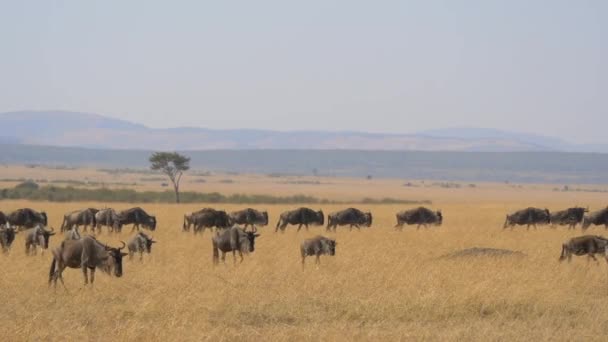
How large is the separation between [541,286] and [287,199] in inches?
2125

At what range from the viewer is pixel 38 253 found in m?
22.7

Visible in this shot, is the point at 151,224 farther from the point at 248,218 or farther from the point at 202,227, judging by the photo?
the point at 248,218

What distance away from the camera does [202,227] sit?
3003 centimetres

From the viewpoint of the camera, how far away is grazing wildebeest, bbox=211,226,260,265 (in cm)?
2033

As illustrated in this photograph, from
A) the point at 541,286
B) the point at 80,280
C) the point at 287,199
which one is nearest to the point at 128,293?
the point at 80,280

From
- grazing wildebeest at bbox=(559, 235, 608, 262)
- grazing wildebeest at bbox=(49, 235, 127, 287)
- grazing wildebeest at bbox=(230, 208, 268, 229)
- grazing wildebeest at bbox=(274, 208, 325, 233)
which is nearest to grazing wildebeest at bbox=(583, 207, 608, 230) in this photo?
grazing wildebeest at bbox=(274, 208, 325, 233)

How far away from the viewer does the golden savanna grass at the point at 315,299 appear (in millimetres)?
12609

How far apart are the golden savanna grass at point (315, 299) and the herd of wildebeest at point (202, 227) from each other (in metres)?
0.42

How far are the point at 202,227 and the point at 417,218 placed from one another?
927cm

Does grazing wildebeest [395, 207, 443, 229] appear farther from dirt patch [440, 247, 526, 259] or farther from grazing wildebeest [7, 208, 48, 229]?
grazing wildebeest [7, 208, 48, 229]

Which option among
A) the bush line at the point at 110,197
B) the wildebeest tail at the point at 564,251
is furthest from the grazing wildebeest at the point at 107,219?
the bush line at the point at 110,197

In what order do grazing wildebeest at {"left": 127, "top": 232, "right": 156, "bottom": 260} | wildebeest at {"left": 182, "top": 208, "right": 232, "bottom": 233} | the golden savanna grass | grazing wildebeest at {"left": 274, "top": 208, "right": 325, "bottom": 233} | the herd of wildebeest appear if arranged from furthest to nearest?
grazing wildebeest at {"left": 274, "top": 208, "right": 325, "bottom": 233}, wildebeest at {"left": 182, "top": 208, "right": 232, "bottom": 233}, grazing wildebeest at {"left": 127, "top": 232, "right": 156, "bottom": 260}, the herd of wildebeest, the golden savanna grass

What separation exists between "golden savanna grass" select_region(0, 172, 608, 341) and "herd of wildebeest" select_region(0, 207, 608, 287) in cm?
42

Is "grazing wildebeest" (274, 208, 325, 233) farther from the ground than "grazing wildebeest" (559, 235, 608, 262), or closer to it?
closer to it
